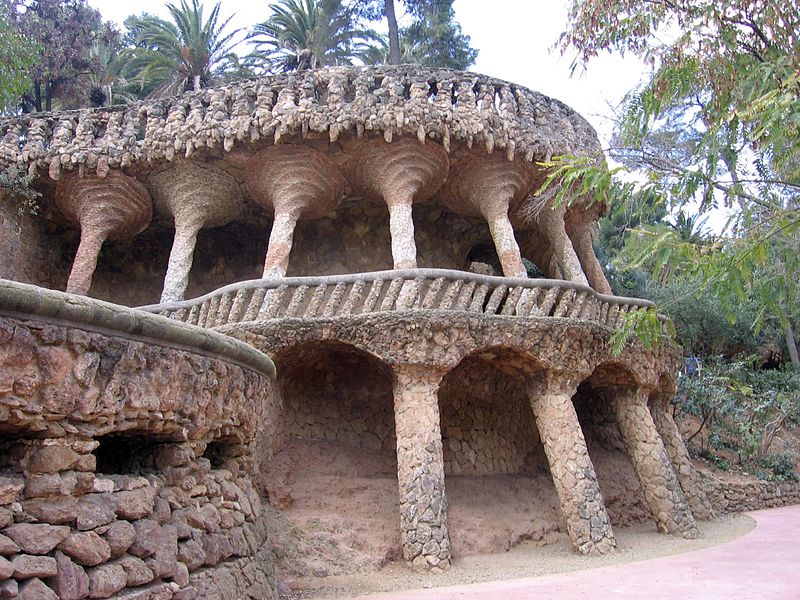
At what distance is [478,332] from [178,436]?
4266 millimetres

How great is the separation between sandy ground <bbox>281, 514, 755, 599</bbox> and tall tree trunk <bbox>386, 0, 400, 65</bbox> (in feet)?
46.8

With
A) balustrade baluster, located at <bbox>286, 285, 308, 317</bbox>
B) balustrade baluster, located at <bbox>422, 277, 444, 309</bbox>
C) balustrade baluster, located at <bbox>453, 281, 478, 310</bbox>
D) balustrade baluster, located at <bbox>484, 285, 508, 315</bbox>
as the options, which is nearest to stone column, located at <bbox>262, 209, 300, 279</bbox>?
balustrade baluster, located at <bbox>286, 285, 308, 317</bbox>

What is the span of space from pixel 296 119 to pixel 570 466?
5900mm

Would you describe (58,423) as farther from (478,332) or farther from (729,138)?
(478,332)

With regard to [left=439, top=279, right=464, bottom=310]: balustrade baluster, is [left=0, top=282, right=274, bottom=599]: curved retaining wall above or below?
below

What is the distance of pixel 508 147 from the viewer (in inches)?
363

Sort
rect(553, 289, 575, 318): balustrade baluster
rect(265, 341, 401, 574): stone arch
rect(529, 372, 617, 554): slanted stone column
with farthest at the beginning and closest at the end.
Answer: rect(553, 289, 575, 318): balustrade baluster, rect(529, 372, 617, 554): slanted stone column, rect(265, 341, 401, 574): stone arch

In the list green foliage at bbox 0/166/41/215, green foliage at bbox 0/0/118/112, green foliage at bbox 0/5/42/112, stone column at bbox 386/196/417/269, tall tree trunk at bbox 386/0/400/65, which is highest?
tall tree trunk at bbox 386/0/400/65

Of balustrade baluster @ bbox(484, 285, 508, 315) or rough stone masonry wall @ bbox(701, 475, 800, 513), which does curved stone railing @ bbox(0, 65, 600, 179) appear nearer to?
balustrade baluster @ bbox(484, 285, 508, 315)

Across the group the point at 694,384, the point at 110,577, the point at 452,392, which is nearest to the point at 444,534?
the point at 452,392

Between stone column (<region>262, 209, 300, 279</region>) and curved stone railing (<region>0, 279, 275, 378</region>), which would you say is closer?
curved stone railing (<region>0, 279, 275, 378</region>)

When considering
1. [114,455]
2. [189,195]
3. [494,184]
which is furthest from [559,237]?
[114,455]

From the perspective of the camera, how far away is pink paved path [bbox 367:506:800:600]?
15.8ft

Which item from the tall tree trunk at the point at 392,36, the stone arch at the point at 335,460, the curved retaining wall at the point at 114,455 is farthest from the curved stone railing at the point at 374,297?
the tall tree trunk at the point at 392,36
